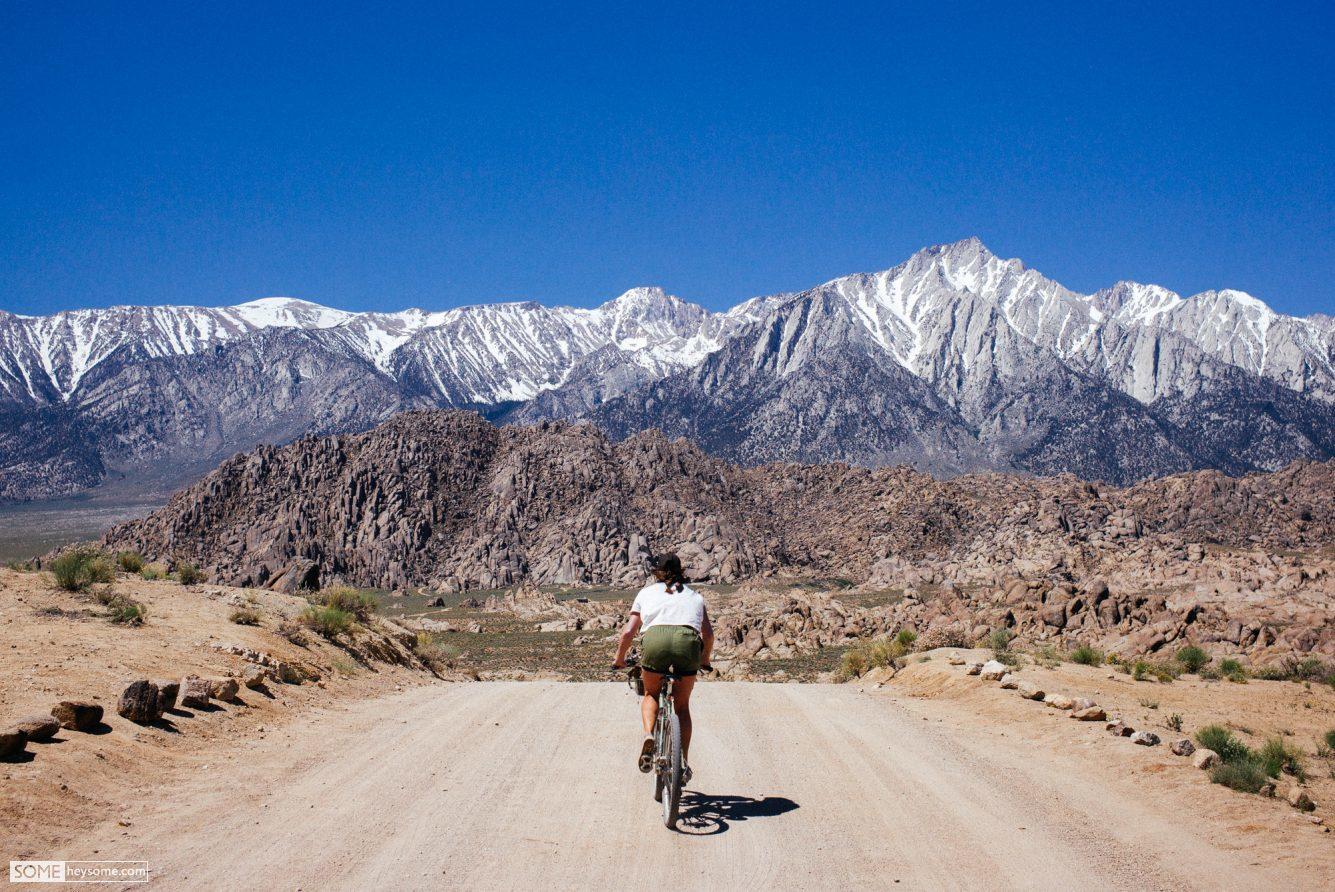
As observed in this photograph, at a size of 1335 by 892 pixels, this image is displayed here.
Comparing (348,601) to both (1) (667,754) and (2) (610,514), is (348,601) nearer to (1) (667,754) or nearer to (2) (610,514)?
(1) (667,754)

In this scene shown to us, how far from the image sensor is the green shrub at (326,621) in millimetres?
19219

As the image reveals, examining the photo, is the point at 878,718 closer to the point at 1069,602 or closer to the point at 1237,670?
the point at 1237,670

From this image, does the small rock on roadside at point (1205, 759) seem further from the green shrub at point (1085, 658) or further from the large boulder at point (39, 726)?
the large boulder at point (39, 726)

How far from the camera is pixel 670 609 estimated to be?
902cm

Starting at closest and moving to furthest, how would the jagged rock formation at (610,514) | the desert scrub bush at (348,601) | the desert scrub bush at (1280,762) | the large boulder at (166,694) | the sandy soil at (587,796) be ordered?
the sandy soil at (587,796), the desert scrub bush at (1280,762), the large boulder at (166,694), the desert scrub bush at (348,601), the jagged rock formation at (610,514)

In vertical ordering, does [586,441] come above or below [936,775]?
above

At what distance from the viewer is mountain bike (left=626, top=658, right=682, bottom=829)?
835 centimetres

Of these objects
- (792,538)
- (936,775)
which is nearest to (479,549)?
(792,538)

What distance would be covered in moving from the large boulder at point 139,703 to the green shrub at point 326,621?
8553 millimetres

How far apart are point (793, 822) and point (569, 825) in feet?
6.15

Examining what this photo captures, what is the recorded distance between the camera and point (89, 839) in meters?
7.48

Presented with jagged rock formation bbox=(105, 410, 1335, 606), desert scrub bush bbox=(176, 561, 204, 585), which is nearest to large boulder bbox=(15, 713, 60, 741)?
desert scrub bush bbox=(176, 561, 204, 585)

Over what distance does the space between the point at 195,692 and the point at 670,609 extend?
6.21 m

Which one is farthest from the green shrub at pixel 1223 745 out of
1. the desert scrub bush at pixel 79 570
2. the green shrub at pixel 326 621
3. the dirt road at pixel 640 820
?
the desert scrub bush at pixel 79 570
